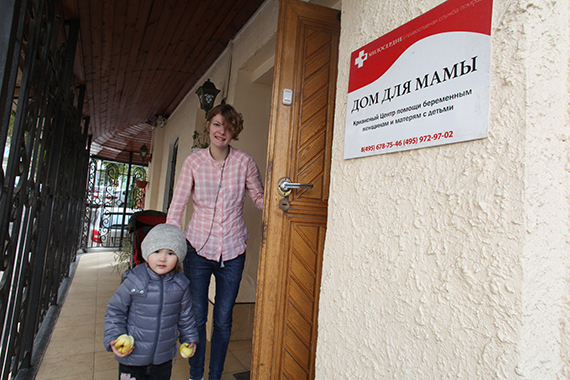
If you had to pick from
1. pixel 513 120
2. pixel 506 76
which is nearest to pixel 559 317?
pixel 513 120

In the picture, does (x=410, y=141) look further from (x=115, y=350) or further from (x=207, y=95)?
(x=207, y=95)

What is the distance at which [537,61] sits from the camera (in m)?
1.00

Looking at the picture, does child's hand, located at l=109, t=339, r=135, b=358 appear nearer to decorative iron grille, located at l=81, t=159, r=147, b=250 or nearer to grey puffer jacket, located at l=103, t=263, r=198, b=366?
grey puffer jacket, located at l=103, t=263, r=198, b=366

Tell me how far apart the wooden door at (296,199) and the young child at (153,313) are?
409mm

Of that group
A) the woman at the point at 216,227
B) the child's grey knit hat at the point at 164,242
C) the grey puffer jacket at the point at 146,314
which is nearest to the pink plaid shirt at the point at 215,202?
the woman at the point at 216,227

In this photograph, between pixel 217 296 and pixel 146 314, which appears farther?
pixel 217 296

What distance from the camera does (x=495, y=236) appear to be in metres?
1.01

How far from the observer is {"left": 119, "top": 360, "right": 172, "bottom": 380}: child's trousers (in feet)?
5.88

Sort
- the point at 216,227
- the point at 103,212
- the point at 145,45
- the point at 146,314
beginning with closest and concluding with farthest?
the point at 146,314 < the point at 216,227 < the point at 145,45 < the point at 103,212

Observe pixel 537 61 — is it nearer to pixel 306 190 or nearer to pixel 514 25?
pixel 514 25

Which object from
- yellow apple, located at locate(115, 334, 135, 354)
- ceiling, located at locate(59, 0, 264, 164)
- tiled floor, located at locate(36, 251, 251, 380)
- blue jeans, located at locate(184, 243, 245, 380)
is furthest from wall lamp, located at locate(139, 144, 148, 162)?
yellow apple, located at locate(115, 334, 135, 354)

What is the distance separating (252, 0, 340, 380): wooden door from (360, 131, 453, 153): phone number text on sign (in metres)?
0.59

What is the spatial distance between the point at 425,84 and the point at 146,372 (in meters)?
1.86

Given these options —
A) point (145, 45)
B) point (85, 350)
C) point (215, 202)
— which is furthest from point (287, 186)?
point (145, 45)
